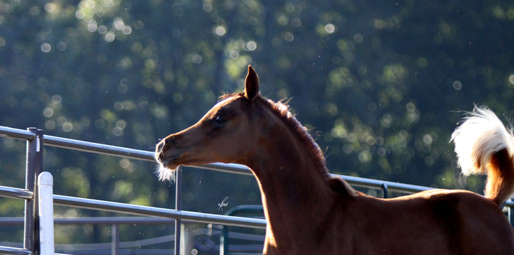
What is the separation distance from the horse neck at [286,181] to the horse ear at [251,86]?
0.20 m

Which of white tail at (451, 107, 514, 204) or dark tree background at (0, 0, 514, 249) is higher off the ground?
dark tree background at (0, 0, 514, 249)

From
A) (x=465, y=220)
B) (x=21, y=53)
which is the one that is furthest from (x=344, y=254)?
(x=21, y=53)

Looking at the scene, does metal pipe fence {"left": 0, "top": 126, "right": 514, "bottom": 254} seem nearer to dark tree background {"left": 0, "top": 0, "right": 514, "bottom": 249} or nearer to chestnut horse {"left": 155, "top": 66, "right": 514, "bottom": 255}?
chestnut horse {"left": 155, "top": 66, "right": 514, "bottom": 255}

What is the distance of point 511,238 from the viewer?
563 cm

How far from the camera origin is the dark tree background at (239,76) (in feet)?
78.4

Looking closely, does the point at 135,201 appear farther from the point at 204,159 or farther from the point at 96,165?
the point at 204,159

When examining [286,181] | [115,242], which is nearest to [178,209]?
[286,181]

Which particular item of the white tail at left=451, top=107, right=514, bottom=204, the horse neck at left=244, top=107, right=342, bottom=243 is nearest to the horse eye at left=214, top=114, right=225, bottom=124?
the horse neck at left=244, top=107, right=342, bottom=243

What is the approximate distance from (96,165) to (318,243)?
20613 mm

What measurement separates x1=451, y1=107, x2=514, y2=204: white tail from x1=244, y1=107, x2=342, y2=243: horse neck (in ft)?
4.12

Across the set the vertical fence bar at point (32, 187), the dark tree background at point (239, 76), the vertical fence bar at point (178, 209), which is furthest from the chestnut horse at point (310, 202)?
the dark tree background at point (239, 76)

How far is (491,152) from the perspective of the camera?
6000mm

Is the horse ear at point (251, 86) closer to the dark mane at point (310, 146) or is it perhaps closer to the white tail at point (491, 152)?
the dark mane at point (310, 146)

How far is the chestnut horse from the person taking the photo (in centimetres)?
527
